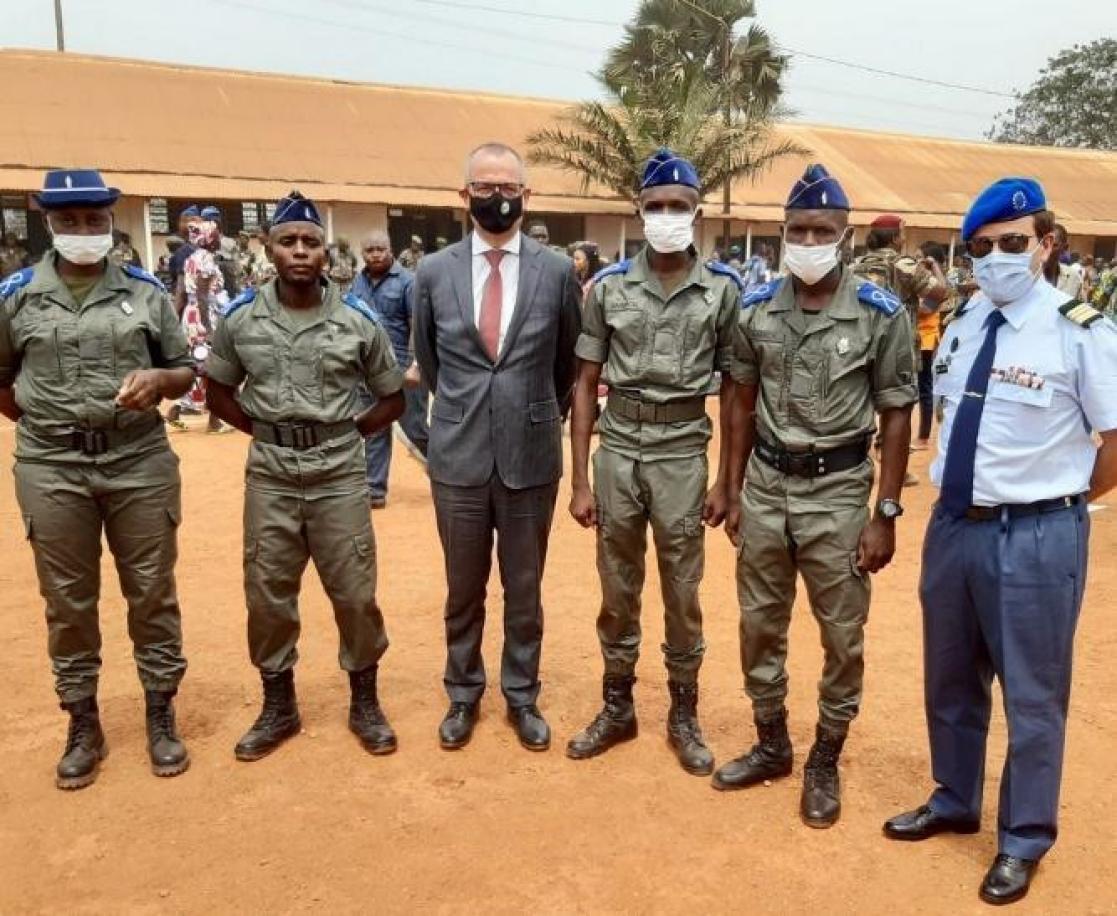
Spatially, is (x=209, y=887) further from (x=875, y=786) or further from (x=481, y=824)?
(x=875, y=786)

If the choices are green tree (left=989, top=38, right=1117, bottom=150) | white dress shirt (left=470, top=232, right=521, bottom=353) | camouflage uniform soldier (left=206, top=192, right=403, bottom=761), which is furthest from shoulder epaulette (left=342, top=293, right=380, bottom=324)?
green tree (left=989, top=38, right=1117, bottom=150)

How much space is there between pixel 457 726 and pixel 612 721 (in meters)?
0.60

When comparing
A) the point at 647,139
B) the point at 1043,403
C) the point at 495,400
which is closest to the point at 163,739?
the point at 495,400

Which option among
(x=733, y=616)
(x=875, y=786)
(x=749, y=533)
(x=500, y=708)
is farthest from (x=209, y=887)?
(x=733, y=616)

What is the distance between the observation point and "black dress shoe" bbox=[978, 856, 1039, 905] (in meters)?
2.79

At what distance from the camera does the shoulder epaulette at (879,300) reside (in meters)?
3.10

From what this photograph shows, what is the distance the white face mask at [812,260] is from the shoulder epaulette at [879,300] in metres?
0.13

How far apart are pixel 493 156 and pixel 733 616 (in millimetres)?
2698

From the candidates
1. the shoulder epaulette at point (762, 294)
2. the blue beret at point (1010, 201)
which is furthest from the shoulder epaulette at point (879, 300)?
the blue beret at point (1010, 201)

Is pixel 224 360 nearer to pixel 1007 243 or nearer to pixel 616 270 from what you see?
pixel 616 270

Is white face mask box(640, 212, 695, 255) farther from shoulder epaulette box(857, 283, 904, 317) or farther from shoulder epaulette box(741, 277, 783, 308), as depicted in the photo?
shoulder epaulette box(857, 283, 904, 317)

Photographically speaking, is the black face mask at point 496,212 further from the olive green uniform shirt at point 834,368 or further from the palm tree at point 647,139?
the palm tree at point 647,139

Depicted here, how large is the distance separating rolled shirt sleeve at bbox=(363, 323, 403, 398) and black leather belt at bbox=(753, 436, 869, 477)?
149cm

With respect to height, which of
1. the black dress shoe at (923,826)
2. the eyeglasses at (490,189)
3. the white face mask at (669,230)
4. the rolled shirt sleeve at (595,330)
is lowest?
the black dress shoe at (923,826)
